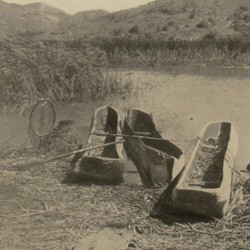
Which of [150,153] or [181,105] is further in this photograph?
[181,105]

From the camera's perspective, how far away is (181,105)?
1446cm

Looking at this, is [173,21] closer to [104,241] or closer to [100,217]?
[100,217]

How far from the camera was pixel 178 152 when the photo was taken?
839cm

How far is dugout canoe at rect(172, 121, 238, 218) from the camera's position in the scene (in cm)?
633

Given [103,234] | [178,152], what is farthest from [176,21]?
[103,234]

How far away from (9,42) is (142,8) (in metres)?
36.9

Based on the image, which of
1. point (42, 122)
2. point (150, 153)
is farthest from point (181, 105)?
point (150, 153)

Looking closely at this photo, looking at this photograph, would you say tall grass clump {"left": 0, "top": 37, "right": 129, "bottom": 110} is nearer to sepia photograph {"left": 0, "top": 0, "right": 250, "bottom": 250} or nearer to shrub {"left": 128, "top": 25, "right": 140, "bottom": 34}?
sepia photograph {"left": 0, "top": 0, "right": 250, "bottom": 250}

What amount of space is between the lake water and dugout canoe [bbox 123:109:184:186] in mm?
505

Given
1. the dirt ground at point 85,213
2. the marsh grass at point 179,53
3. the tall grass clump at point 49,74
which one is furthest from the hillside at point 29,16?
the dirt ground at point 85,213

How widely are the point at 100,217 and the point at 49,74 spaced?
7651 mm

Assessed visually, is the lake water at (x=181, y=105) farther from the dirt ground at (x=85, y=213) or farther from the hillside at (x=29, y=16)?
the hillside at (x=29, y=16)

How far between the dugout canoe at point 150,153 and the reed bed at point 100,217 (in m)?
0.32

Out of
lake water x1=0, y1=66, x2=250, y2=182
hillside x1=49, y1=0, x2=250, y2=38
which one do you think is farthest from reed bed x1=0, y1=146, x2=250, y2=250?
hillside x1=49, y1=0, x2=250, y2=38
